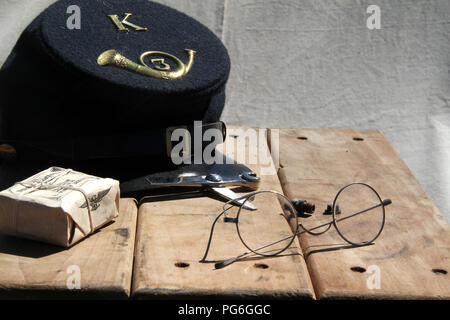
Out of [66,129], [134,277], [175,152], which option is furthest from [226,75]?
[134,277]

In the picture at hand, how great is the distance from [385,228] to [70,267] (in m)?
0.51

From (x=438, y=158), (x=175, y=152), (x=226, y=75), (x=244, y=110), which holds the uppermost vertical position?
(x=226, y=75)

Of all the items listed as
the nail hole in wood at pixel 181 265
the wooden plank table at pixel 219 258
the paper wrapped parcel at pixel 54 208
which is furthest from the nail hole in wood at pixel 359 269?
the paper wrapped parcel at pixel 54 208

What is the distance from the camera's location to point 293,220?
1003 mm

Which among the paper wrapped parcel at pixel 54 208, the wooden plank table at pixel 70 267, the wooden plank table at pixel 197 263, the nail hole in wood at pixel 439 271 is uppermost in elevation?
the paper wrapped parcel at pixel 54 208

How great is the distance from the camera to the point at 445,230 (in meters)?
1.07

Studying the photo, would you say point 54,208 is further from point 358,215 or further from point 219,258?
point 358,215

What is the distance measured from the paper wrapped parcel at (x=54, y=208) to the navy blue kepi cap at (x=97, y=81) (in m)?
0.17

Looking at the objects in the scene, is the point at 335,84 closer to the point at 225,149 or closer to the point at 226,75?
the point at 225,149

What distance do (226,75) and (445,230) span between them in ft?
1.52

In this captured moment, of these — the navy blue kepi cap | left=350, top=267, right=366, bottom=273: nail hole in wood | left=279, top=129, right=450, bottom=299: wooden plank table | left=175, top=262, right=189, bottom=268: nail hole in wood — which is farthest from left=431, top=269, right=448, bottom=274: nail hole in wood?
the navy blue kepi cap

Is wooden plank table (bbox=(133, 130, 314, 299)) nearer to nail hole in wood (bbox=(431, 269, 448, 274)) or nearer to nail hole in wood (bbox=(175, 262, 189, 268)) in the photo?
nail hole in wood (bbox=(175, 262, 189, 268))

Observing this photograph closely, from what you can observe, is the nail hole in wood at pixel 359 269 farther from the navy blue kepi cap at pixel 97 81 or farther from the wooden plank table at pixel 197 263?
the navy blue kepi cap at pixel 97 81

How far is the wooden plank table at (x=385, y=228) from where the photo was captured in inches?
34.7
